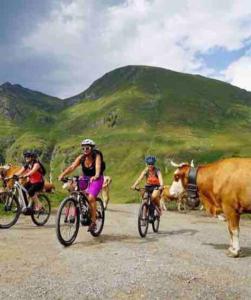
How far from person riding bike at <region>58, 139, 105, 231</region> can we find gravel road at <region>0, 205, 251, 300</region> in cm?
159

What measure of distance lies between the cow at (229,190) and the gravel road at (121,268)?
1104 millimetres

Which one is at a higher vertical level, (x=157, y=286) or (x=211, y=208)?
(x=211, y=208)

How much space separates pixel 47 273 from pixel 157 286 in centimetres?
297

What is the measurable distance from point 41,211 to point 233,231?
11130 mm

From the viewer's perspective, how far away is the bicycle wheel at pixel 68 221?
54.6 ft

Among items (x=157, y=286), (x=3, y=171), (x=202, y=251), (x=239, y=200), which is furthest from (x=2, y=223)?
(x=157, y=286)

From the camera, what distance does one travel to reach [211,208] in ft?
55.0

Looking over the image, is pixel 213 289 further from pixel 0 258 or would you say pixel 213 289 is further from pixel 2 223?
pixel 2 223

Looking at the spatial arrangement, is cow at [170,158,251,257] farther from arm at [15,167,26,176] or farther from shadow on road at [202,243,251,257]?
arm at [15,167,26,176]

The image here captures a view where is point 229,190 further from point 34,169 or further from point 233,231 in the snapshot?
point 34,169

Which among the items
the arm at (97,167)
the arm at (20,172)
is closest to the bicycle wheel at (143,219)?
the arm at (97,167)

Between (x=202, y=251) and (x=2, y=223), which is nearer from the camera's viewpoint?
(x=202, y=251)

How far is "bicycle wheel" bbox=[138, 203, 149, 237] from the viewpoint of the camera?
19766mm

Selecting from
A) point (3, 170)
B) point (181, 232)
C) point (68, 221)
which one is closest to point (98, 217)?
point (68, 221)
